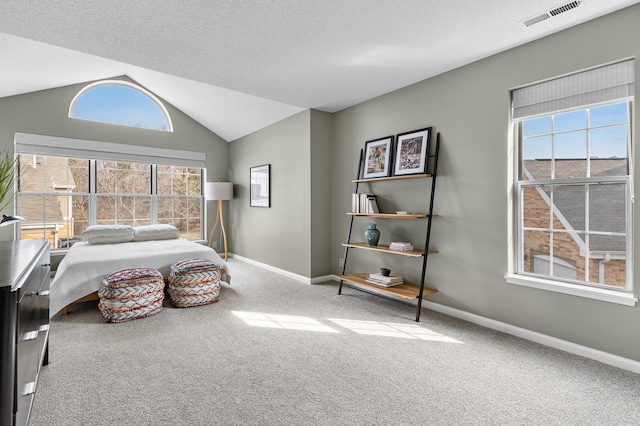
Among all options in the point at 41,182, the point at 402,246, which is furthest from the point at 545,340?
the point at 41,182

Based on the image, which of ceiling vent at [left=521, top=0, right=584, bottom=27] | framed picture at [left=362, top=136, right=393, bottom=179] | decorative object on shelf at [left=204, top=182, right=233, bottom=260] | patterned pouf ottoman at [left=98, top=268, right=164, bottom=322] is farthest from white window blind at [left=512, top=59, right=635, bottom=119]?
decorative object on shelf at [left=204, top=182, right=233, bottom=260]

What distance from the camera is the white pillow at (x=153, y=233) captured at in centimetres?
479

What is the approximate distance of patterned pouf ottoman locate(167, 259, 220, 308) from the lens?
3.51m

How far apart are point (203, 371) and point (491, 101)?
3.24 m

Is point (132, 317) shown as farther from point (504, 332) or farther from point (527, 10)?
point (527, 10)

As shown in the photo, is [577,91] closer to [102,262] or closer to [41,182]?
[102,262]

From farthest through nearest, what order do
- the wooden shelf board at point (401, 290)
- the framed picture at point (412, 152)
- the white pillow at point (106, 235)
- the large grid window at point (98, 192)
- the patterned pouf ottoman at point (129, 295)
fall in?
the large grid window at point (98, 192) < the white pillow at point (106, 235) < the framed picture at point (412, 152) < the wooden shelf board at point (401, 290) < the patterned pouf ottoman at point (129, 295)

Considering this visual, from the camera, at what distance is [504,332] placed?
281 centimetres

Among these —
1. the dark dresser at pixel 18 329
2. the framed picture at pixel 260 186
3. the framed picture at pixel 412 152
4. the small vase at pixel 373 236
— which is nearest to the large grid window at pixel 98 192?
the framed picture at pixel 260 186

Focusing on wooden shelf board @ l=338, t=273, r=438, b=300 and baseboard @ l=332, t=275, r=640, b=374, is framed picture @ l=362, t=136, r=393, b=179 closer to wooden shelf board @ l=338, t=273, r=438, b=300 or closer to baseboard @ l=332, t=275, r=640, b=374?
wooden shelf board @ l=338, t=273, r=438, b=300

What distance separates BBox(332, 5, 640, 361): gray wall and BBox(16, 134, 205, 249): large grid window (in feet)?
13.8

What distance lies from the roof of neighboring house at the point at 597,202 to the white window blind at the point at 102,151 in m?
5.75

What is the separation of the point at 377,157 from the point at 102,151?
458 cm

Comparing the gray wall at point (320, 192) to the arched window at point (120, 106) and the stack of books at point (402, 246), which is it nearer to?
the stack of books at point (402, 246)
